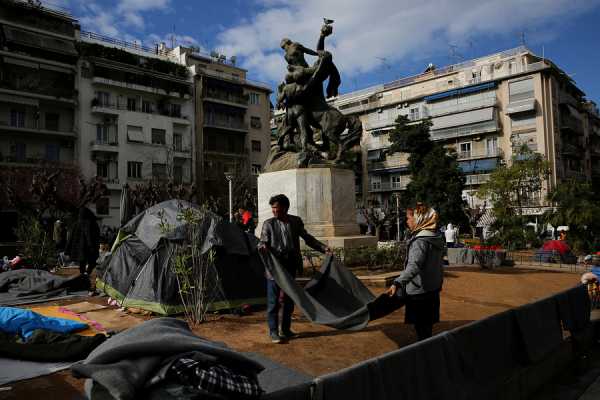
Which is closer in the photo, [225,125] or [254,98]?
[225,125]

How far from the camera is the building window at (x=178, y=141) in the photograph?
45156 mm

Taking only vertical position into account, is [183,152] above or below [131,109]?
below

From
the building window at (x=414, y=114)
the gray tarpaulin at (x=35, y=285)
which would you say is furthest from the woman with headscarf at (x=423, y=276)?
the building window at (x=414, y=114)

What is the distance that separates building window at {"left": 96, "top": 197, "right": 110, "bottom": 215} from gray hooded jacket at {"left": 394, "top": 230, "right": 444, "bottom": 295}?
124ft

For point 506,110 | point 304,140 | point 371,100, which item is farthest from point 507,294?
point 371,100

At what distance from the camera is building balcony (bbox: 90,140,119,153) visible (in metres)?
39.3

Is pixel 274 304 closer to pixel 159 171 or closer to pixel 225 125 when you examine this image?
pixel 159 171

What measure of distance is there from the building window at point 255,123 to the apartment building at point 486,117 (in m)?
14.5

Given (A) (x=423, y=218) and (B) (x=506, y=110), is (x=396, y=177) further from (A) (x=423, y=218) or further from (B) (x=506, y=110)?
(A) (x=423, y=218)

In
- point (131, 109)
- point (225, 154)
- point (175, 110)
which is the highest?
point (175, 110)

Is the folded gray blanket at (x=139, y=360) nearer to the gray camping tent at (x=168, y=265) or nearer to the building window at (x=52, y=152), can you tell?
the gray camping tent at (x=168, y=265)

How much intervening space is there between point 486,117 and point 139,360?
50.4m

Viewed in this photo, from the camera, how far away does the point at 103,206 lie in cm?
3869

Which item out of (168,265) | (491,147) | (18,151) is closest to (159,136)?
(18,151)
